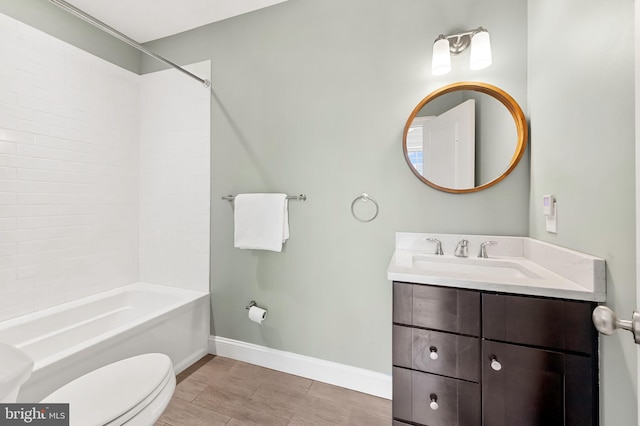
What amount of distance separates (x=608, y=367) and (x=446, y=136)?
1.18 metres

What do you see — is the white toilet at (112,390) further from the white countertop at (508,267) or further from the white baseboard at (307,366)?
the white countertop at (508,267)

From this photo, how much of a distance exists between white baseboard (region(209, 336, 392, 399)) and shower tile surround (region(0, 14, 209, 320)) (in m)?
0.58

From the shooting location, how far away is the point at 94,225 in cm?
210

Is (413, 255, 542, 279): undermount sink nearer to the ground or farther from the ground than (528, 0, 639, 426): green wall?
nearer to the ground

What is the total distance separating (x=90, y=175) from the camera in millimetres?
2059

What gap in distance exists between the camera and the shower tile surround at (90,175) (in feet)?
5.48

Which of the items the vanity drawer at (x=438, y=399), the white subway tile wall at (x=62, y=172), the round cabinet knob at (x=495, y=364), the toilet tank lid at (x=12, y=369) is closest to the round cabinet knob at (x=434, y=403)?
the vanity drawer at (x=438, y=399)

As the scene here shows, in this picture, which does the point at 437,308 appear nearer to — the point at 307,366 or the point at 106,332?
the point at 307,366

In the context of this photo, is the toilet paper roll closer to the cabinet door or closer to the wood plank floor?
the wood plank floor

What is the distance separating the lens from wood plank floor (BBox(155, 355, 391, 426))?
149 centimetres

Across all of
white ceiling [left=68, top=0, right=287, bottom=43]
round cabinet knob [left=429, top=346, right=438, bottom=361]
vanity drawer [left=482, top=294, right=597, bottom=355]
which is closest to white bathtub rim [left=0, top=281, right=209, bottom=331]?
round cabinet knob [left=429, top=346, right=438, bottom=361]

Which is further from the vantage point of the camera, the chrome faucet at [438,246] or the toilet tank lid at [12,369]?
the chrome faucet at [438,246]

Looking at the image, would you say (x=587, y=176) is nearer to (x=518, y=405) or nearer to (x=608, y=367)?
(x=608, y=367)

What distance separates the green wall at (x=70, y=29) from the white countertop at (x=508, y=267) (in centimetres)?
266
